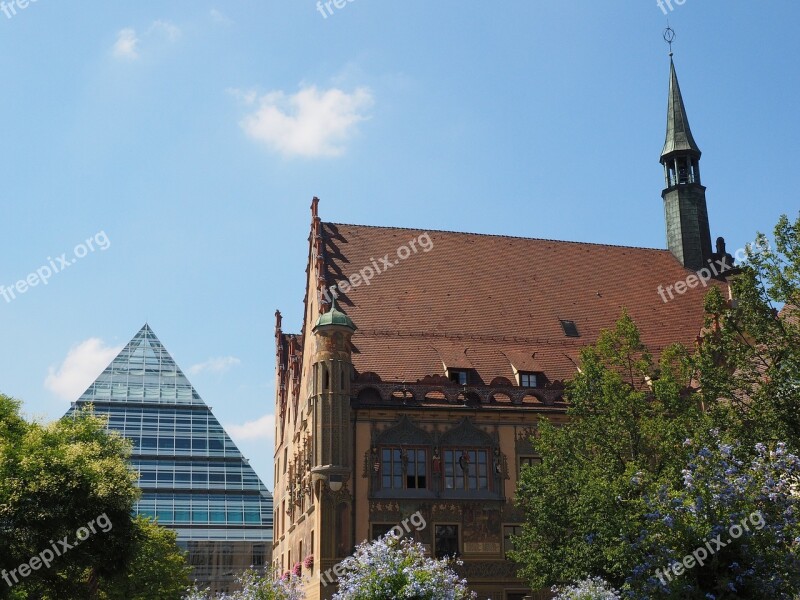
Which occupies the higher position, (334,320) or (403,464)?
(334,320)

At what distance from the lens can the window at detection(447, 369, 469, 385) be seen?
41.6m

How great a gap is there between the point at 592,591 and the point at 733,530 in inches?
305

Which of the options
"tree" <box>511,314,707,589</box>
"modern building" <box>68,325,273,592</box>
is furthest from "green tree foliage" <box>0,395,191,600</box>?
"modern building" <box>68,325,273,592</box>

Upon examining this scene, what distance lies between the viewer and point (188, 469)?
3440 inches

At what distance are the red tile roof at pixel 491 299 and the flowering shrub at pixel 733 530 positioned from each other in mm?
19745

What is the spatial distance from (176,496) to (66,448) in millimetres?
56462

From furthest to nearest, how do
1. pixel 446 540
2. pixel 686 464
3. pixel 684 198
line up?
1. pixel 684 198
2. pixel 446 540
3. pixel 686 464

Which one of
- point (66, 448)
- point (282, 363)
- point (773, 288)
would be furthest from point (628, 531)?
point (282, 363)

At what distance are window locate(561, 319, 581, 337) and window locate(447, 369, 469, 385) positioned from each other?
643 cm

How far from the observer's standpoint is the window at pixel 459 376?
136 feet

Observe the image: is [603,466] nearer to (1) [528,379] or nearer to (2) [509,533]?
(2) [509,533]

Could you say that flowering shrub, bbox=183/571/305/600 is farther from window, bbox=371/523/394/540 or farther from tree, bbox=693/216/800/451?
tree, bbox=693/216/800/451

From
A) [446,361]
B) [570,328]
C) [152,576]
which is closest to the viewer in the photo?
[446,361]

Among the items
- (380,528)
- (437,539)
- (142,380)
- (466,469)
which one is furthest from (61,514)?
(142,380)
